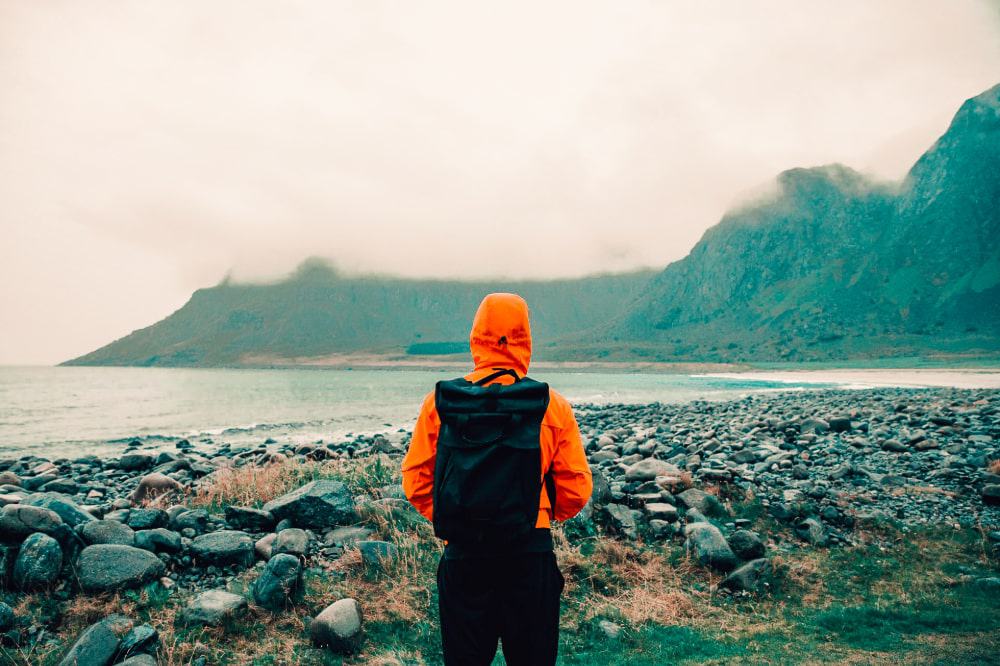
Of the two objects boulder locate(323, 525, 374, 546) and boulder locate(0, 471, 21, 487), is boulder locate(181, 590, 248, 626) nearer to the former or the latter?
boulder locate(323, 525, 374, 546)

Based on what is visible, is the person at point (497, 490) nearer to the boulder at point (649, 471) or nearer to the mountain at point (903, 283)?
the boulder at point (649, 471)

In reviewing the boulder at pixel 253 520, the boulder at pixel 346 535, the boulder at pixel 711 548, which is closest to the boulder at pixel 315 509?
the boulder at pixel 253 520

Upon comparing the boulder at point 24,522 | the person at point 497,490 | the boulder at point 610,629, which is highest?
the person at point 497,490

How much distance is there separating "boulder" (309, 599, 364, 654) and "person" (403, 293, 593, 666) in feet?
7.82

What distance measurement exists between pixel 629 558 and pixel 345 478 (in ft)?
19.7

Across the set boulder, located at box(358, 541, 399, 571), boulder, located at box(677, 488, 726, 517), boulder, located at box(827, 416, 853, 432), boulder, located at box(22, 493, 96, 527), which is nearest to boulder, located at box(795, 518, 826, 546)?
boulder, located at box(677, 488, 726, 517)

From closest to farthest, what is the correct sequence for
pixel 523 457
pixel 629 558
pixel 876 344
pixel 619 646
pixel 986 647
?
pixel 523 457, pixel 986 647, pixel 619 646, pixel 629 558, pixel 876 344

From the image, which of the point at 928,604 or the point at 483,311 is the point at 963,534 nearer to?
the point at 928,604

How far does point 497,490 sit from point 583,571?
4.36 meters

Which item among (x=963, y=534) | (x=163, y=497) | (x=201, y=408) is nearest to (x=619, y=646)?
(x=963, y=534)

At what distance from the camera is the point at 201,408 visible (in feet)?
161

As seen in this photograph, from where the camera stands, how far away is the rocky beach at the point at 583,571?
5.22 metres

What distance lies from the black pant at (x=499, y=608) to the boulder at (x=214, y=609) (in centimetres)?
328

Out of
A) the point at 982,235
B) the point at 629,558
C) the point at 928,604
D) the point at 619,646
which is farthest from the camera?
the point at 982,235
